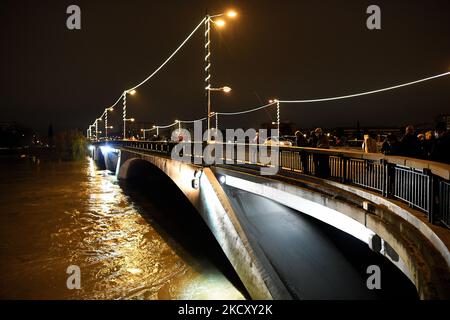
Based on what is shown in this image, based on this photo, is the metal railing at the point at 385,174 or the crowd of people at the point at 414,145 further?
the crowd of people at the point at 414,145

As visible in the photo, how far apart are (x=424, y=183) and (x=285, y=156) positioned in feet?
21.2

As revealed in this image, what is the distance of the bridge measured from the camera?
19.0 feet

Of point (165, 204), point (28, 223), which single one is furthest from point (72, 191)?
point (28, 223)

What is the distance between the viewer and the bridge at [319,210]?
580 cm

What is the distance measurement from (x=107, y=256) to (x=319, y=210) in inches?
333

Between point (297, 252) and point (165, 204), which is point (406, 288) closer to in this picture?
point (297, 252)

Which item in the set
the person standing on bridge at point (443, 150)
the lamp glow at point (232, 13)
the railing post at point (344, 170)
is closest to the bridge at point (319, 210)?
the railing post at point (344, 170)

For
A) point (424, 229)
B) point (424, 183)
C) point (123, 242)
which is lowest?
point (123, 242)

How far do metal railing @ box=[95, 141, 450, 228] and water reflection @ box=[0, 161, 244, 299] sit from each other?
417 centimetres

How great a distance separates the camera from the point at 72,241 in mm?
16469

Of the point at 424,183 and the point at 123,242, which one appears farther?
the point at 123,242

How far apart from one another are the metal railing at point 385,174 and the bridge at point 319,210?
0.06ft
